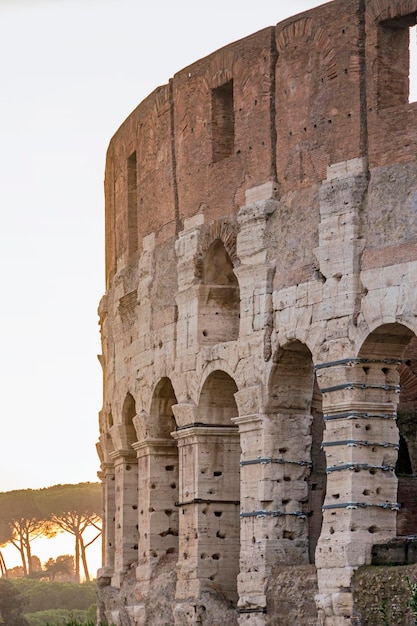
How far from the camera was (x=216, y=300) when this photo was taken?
2498cm

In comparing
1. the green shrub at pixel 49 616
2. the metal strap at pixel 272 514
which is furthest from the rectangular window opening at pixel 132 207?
the green shrub at pixel 49 616

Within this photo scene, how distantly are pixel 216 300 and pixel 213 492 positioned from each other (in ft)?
8.63

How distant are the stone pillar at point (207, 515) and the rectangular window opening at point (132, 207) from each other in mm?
3986

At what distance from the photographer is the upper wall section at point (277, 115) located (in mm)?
21719

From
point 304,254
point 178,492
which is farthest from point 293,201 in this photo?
point 178,492

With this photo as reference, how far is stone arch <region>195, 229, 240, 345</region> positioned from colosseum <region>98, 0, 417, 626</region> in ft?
0.10

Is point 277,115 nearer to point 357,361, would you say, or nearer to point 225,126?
point 225,126

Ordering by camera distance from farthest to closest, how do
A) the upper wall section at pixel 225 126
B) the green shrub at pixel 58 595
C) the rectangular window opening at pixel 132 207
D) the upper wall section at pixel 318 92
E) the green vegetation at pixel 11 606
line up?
the green shrub at pixel 58 595 → the green vegetation at pixel 11 606 → the rectangular window opening at pixel 132 207 → the upper wall section at pixel 225 126 → the upper wall section at pixel 318 92

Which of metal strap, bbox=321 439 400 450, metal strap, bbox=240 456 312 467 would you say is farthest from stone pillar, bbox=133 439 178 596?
metal strap, bbox=321 439 400 450

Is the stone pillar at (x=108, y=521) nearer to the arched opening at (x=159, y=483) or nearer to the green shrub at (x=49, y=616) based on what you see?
the arched opening at (x=159, y=483)

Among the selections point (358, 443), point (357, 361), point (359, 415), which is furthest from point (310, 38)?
point (358, 443)

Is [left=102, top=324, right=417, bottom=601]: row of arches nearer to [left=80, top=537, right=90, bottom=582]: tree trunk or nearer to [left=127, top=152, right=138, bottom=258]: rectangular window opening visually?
[left=127, top=152, right=138, bottom=258]: rectangular window opening

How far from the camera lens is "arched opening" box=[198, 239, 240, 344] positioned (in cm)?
2492

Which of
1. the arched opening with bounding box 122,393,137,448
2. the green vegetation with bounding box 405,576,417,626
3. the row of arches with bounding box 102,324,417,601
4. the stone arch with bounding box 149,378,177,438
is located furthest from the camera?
the arched opening with bounding box 122,393,137,448
